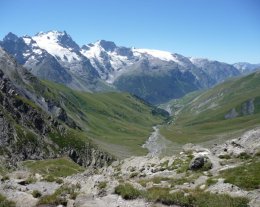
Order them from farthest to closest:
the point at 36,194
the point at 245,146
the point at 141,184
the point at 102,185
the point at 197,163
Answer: the point at 245,146, the point at 197,163, the point at 141,184, the point at 102,185, the point at 36,194

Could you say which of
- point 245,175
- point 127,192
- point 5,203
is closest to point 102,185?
point 127,192

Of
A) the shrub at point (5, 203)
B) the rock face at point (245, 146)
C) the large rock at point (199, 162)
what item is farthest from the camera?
the rock face at point (245, 146)

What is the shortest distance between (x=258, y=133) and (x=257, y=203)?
1020 inches

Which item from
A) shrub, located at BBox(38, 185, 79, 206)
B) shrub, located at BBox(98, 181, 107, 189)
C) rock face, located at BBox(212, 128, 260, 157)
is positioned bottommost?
shrub, located at BBox(38, 185, 79, 206)

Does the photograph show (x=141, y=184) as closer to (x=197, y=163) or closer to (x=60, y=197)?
(x=60, y=197)

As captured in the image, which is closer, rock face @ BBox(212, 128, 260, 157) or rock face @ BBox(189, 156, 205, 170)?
rock face @ BBox(189, 156, 205, 170)

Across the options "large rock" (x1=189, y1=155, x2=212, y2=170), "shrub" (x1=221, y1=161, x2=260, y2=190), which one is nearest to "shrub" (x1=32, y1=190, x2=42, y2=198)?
"shrub" (x1=221, y1=161, x2=260, y2=190)

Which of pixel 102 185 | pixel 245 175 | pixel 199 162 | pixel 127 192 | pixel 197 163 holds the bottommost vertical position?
pixel 127 192

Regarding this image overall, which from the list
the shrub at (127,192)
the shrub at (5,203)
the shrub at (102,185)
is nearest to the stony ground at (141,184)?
the shrub at (102,185)

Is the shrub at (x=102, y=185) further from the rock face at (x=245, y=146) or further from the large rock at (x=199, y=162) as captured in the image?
the rock face at (x=245, y=146)

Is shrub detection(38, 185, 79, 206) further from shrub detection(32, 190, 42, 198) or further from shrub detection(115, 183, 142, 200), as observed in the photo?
shrub detection(115, 183, 142, 200)

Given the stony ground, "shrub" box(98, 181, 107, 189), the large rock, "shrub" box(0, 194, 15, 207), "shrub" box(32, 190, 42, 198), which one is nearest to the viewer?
the stony ground

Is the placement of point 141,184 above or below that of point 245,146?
below

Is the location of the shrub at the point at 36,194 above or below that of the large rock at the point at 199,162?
below
